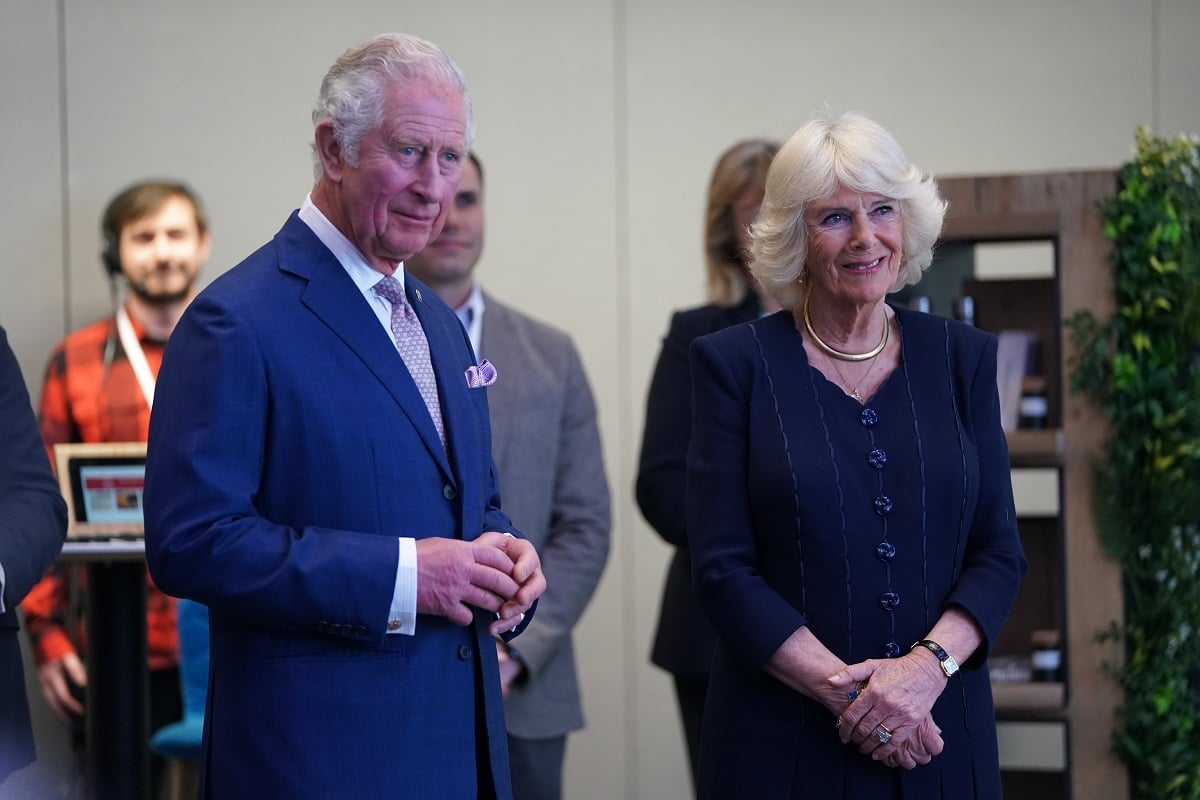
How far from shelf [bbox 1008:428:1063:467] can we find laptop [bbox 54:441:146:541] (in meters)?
2.02

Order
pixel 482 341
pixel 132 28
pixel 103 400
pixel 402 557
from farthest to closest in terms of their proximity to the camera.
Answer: pixel 132 28
pixel 103 400
pixel 482 341
pixel 402 557

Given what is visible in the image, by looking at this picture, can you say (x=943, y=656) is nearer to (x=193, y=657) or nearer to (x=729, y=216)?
(x=729, y=216)

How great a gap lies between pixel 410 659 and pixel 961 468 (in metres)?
0.92

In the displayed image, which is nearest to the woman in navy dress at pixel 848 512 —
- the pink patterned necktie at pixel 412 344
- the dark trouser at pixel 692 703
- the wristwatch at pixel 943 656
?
the wristwatch at pixel 943 656

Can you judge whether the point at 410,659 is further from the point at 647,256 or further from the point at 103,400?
the point at 647,256

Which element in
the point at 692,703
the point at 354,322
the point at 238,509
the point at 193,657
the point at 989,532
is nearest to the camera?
the point at 238,509

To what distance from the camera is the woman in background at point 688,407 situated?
3.04 meters

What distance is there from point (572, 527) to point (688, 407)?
0.47m

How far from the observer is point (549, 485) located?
333 centimetres

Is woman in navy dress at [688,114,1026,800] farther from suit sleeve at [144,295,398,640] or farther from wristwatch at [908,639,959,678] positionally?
suit sleeve at [144,295,398,640]

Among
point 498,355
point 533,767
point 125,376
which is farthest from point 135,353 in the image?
point 533,767

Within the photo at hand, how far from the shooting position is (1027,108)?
5125mm

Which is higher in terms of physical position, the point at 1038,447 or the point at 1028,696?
the point at 1038,447

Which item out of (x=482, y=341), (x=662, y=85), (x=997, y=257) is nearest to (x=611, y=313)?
(x=662, y=85)
